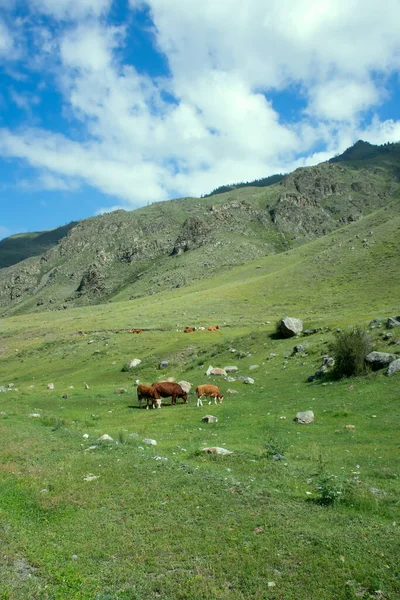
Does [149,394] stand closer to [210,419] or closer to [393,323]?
[210,419]

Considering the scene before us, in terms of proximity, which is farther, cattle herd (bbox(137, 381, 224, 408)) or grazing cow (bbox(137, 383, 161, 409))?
grazing cow (bbox(137, 383, 161, 409))

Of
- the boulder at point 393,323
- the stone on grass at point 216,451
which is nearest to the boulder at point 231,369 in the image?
the boulder at point 393,323

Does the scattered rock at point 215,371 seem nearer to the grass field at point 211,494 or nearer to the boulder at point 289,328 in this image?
the grass field at point 211,494

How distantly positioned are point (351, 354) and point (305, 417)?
6.97 m

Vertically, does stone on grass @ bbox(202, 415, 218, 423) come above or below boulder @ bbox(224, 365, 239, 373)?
below

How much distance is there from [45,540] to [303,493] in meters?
6.63

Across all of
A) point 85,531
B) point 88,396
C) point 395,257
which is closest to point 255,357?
point 88,396

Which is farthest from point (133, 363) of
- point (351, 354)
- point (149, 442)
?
point (149, 442)

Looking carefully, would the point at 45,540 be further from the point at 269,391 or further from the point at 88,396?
the point at 88,396

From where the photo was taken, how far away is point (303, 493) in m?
11.3

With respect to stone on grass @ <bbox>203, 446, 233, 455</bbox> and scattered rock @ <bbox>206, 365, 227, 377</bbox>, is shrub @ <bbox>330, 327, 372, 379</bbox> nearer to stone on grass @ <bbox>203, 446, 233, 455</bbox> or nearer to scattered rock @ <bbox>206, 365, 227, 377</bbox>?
scattered rock @ <bbox>206, 365, 227, 377</bbox>

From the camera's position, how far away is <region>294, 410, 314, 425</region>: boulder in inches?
749

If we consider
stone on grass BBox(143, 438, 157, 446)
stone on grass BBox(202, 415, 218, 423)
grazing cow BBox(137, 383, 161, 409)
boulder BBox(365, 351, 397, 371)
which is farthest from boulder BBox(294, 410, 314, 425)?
grazing cow BBox(137, 383, 161, 409)

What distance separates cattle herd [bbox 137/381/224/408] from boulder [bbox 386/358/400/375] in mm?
9998
